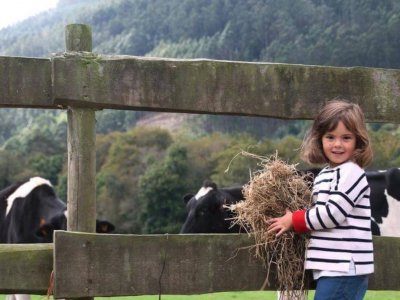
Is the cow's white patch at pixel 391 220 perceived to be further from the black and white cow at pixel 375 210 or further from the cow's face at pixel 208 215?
the cow's face at pixel 208 215

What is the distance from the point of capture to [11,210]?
435 inches

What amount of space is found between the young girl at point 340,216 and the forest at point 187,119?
451 mm

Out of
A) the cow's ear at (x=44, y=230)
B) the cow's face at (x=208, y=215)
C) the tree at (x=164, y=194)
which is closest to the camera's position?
the cow's ear at (x=44, y=230)

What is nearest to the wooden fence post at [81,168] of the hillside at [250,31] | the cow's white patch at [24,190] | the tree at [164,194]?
the cow's white patch at [24,190]

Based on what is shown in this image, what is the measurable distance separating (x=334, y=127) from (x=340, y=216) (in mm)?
428

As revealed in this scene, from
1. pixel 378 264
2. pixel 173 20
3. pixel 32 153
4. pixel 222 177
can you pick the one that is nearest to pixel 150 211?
pixel 222 177

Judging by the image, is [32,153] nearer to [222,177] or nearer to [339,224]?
[222,177]

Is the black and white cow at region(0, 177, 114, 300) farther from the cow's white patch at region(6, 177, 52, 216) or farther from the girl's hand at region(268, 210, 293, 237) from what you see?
the girl's hand at region(268, 210, 293, 237)

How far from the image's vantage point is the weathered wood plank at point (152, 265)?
145 inches

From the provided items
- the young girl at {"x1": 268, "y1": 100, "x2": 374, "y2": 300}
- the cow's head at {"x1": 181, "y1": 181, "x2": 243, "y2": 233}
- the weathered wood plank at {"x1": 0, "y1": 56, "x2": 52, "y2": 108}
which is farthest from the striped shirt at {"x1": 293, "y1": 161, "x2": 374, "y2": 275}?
the cow's head at {"x1": 181, "y1": 181, "x2": 243, "y2": 233}

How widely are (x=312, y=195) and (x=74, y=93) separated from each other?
1224 millimetres

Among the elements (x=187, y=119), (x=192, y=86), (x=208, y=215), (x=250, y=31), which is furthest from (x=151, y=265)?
(x=250, y=31)

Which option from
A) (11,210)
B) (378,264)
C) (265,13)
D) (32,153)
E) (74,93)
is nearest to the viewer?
(74,93)

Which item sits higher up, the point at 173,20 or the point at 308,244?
the point at 173,20
